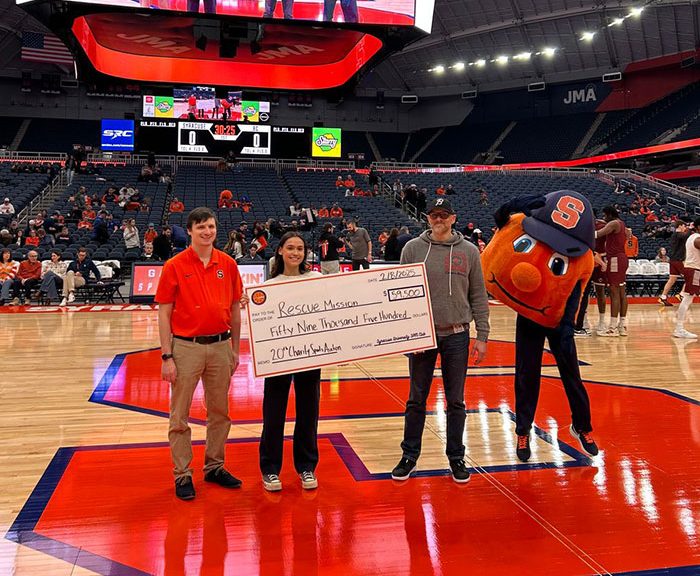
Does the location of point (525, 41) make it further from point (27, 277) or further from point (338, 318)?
point (338, 318)

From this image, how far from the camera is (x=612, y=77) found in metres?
32.5

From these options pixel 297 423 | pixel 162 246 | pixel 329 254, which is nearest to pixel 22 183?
pixel 162 246

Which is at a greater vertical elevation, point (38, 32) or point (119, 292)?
point (38, 32)

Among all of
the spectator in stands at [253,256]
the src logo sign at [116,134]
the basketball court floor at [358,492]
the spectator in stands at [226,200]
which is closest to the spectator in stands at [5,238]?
the spectator in stands at [253,256]

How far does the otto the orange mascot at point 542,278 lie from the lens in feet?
11.5

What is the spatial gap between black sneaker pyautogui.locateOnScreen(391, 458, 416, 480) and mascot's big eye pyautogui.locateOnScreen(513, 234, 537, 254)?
1483mm

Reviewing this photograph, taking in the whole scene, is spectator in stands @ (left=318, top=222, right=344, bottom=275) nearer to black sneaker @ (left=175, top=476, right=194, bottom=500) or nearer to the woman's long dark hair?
the woman's long dark hair

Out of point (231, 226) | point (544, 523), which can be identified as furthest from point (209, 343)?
point (231, 226)

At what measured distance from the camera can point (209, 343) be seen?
310 centimetres

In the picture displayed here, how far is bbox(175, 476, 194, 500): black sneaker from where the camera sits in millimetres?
3051

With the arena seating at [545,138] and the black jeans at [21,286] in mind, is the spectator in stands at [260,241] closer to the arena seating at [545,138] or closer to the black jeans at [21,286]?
the black jeans at [21,286]

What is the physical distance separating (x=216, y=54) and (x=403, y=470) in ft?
70.2

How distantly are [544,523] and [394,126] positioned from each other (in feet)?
129

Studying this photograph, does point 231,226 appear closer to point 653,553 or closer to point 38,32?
point 653,553
